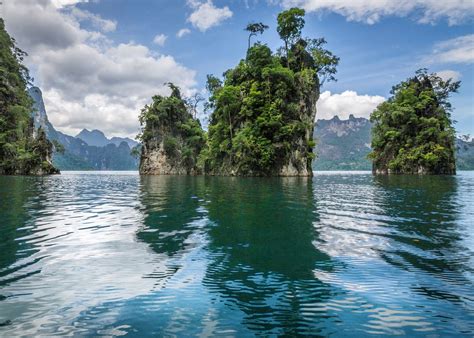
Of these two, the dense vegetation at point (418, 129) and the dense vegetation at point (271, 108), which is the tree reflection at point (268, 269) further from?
the dense vegetation at point (418, 129)

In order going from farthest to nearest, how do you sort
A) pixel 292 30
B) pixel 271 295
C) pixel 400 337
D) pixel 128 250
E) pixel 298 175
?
pixel 292 30 → pixel 298 175 → pixel 128 250 → pixel 271 295 → pixel 400 337

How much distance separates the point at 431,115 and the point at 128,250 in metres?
79.7

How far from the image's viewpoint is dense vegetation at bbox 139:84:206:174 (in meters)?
85.8

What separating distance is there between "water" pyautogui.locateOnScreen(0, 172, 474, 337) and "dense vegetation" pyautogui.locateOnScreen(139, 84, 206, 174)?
75.3m

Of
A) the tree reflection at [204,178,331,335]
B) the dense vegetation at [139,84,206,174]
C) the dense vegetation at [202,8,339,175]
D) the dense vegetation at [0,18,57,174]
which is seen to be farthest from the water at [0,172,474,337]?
the dense vegetation at [139,84,206,174]

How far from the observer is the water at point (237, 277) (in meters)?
4.26

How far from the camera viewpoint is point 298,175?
57250 mm

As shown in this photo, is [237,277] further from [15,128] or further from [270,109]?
[15,128]

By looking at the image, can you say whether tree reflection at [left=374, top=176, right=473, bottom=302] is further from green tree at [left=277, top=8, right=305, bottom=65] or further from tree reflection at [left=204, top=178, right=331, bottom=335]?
green tree at [left=277, top=8, right=305, bottom=65]

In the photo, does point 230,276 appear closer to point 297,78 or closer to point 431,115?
point 297,78

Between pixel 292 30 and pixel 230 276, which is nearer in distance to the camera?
pixel 230 276

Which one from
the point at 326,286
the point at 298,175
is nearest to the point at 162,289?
the point at 326,286

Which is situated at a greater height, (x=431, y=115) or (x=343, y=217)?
(x=431, y=115)

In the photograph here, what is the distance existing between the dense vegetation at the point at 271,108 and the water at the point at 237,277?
42.7m
